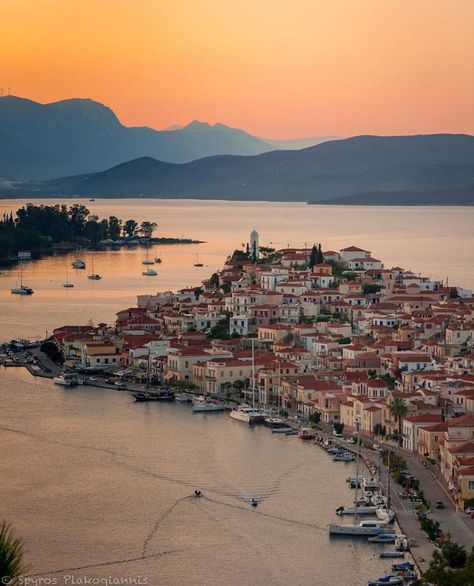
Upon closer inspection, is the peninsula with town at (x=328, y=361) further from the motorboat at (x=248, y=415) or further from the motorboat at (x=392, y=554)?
the motorboat at (x=392, y=554)

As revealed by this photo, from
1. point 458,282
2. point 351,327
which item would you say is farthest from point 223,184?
point 351,327

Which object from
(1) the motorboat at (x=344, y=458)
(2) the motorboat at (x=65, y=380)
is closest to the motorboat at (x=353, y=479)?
(1) the motorboat at (x=344, y=458)

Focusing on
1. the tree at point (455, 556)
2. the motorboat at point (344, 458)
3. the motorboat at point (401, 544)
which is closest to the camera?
the tree at point (455, 556)

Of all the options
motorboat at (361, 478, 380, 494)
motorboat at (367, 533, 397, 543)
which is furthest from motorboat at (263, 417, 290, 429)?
motorboat at (367, 533, 397, 543)

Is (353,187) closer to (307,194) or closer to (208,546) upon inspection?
(307,194)

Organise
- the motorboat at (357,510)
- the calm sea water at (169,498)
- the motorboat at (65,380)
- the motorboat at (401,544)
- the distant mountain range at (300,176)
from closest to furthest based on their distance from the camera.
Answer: the calm sea water at (169,498), the motorboat at (401,544), the motorboat at (357,510), the motorboat at (65,380), the distant mountain range at (300,176)
